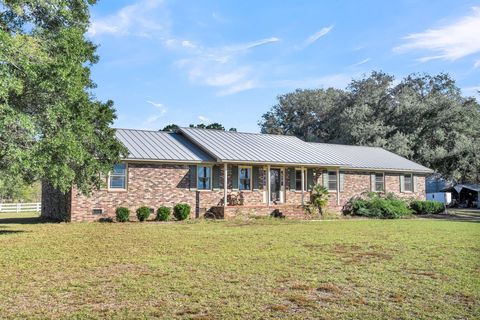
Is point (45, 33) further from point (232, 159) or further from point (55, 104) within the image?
point (232, 159)

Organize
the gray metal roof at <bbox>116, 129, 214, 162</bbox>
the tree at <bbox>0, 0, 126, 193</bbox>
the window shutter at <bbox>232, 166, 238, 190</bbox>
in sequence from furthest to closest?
the window shutter at <bbox>232, 166, 238, 190</bbox>
the gray metal roof at <bbox>116, 129, 214, 162</bbox>
the tree at <bbox>0, 0, 126, 193</bbox>

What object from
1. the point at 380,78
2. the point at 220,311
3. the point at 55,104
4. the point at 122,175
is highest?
the point at 380,78

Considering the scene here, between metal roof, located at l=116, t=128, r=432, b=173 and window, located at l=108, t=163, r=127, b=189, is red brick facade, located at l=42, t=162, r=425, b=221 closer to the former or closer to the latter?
window, located at l=108, t=163, r=127, b=189

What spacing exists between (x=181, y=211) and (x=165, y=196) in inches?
57.6

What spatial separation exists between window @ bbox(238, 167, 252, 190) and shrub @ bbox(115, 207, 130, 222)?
6.94m

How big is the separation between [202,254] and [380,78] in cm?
4065

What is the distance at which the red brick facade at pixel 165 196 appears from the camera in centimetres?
2118

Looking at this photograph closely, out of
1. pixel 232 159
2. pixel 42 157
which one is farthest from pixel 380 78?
pixel 42 157

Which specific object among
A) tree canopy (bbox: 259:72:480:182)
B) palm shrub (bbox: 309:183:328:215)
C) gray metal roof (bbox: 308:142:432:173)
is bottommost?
palm shrub (bbox: 309:183:328:215)

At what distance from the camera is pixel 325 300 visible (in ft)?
20.5

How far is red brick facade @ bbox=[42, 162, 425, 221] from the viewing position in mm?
21177

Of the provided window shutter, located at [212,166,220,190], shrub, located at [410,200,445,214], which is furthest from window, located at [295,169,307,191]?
shrub, located at [410,200,445,214]

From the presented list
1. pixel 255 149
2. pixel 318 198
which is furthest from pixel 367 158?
pixel 255 149

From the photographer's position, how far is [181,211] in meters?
22.0
